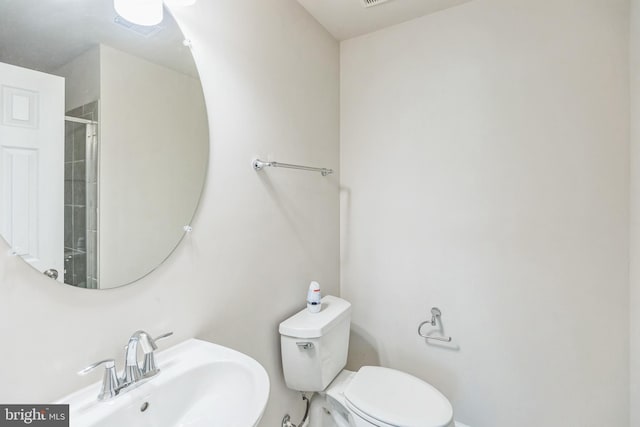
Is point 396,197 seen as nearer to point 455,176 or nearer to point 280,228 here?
point 455,176

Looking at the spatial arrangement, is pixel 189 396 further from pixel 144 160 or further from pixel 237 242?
pixel 144 160

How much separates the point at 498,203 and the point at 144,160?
1.63 metres

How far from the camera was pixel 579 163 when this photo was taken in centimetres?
148

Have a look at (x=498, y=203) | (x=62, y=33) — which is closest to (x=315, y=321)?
(x=498, y=203)

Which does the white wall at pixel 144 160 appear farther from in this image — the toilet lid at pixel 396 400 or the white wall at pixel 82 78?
the toilet lid at pixel 396 400

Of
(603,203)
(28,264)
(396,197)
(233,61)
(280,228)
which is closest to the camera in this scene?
(28,264)

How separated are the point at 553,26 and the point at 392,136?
902 millimetres

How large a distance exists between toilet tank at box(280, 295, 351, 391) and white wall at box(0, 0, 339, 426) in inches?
3.0

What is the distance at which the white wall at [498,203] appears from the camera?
4.71 ft

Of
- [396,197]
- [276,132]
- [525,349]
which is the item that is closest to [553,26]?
[396,197]

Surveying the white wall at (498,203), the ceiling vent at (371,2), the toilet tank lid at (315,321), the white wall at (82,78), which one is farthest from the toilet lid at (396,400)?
the ceiling vent at (371,2)

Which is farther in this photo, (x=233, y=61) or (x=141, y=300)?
(x=233, y=61)

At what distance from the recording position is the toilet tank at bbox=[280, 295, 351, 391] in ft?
4.73

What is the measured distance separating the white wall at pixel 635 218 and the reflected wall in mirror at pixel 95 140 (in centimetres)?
176
